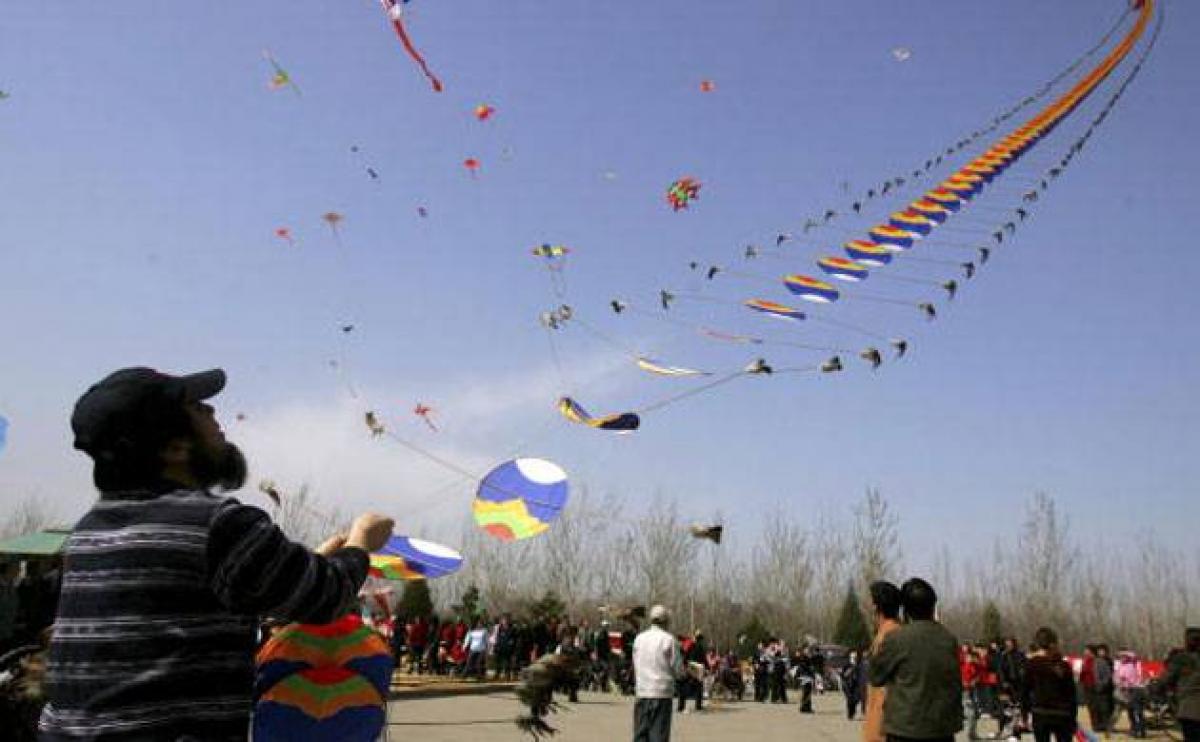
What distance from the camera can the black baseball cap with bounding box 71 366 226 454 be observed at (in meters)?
2.02

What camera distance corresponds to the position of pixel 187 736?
185 cm

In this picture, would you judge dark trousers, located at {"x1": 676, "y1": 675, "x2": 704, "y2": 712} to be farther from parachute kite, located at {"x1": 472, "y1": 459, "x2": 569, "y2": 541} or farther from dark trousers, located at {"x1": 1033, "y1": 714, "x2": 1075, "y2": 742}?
parachute kite, located at {"x1": 472, "y1": 459, "x2": 569, "y2": 541}

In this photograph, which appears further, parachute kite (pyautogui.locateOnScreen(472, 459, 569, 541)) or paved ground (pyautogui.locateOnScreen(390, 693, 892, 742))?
paved ground (pyautogui.locateOnScreen(390, 693, 892, 742))

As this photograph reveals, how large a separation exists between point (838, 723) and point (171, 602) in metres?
17.6

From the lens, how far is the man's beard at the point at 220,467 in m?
2.11

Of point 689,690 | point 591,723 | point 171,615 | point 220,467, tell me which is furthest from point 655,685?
point 689,690

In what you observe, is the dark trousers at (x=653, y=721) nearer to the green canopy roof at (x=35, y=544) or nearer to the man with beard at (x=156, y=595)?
the man with beard at (x=156, y=595)

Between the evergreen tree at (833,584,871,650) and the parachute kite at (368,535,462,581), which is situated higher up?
the parachute kite at (368,535,462,581)

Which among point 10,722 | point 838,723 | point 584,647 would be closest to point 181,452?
point 10,722

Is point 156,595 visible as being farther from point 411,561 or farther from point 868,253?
point 868,253

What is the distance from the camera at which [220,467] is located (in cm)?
214

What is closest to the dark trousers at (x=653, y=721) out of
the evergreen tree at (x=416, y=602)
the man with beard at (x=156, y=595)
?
the man with beard at (x=156, y=595)

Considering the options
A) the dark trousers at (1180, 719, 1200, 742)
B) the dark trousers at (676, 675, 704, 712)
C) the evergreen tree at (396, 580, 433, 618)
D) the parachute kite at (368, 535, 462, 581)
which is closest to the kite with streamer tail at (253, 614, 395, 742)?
the parachute kite at (368, 535, 462, 581)

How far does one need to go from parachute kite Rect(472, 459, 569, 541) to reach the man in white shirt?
3410mm
